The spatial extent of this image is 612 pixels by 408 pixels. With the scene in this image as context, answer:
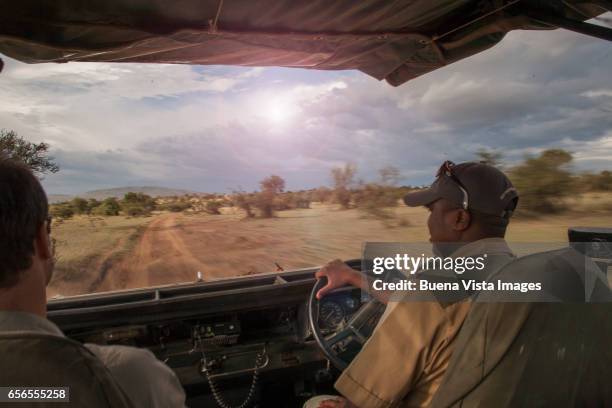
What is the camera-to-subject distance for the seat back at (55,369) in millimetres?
880

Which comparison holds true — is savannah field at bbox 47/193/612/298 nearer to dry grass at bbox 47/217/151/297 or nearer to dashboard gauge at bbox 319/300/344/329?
dry grass at bbox 47/217/151/297

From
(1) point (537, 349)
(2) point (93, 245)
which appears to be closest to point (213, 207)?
(2) point (93, 245)

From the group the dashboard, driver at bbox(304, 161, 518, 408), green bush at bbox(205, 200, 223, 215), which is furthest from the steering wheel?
green bush at bbox(205, 200, 223, 215)

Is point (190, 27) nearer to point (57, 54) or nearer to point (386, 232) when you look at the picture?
point (57, 54)

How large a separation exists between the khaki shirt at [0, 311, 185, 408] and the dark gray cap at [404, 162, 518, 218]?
1148mm

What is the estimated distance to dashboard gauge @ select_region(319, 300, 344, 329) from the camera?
8.59 ft

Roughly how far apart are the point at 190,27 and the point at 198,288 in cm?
162

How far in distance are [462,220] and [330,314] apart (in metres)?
1.14

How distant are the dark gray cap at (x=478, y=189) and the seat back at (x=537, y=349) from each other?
29 centimetres

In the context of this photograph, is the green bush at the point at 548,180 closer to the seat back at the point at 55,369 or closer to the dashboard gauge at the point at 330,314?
the dashboard gauge at the point at 330,314

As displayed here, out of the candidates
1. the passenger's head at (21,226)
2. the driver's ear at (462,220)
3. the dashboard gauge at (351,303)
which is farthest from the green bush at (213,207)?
the passenger's head at (21,226)

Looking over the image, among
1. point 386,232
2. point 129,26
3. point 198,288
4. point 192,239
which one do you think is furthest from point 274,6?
point 192,239

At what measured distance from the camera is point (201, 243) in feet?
16.8

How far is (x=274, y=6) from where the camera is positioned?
76.4 inches
